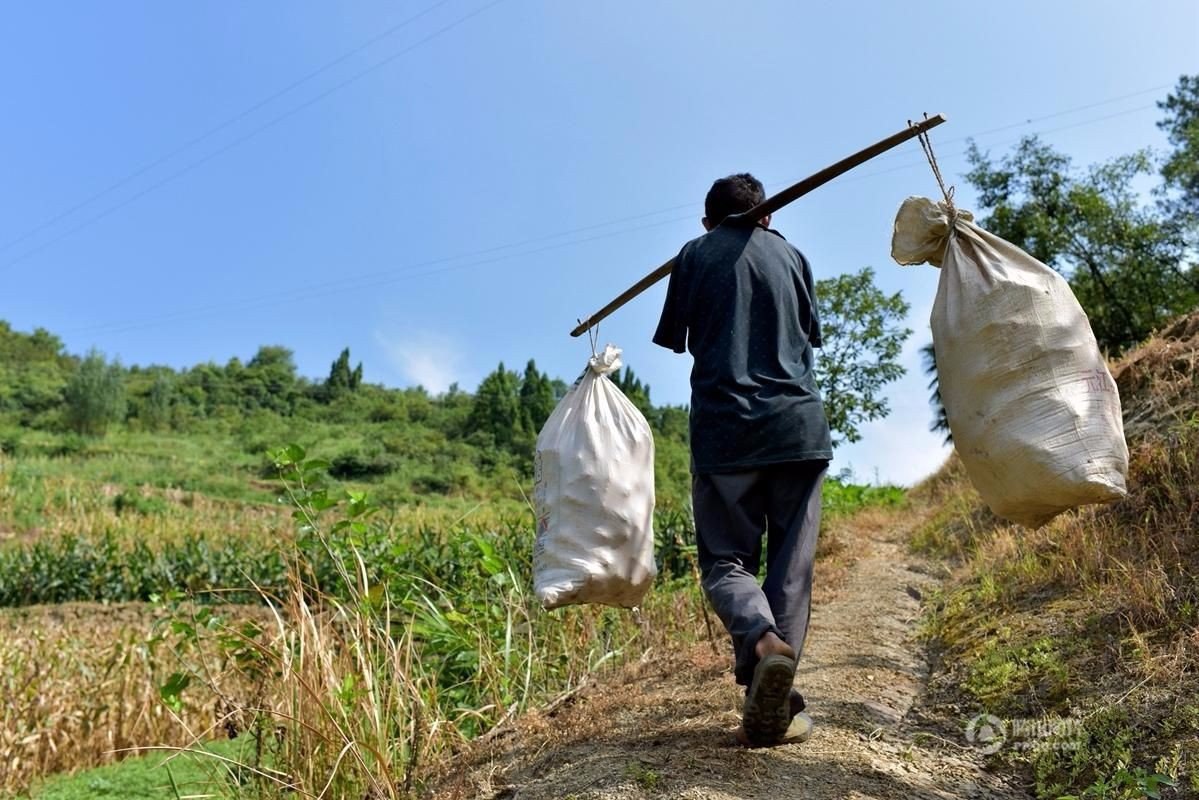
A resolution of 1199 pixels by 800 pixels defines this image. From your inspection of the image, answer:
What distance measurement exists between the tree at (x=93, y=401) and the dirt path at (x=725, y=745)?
36679 millimetres

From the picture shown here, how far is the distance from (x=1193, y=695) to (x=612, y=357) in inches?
78.6

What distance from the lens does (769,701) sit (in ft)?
6.82

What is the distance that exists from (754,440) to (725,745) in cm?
84

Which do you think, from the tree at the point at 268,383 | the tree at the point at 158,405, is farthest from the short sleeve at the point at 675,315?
the tree at the point at 268,383

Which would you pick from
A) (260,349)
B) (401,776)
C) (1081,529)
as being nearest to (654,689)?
(401,776)

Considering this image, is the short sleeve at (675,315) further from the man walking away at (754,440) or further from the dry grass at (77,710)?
the dry grass at (77,710)

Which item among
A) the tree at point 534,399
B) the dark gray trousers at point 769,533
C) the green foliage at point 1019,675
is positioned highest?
the tree at point 534,399

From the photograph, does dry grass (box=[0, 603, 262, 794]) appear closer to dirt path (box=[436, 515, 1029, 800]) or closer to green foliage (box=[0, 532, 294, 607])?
dirt path (box=[436, 515, 1029, 800])

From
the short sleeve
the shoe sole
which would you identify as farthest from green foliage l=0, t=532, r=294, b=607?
the shoe sole

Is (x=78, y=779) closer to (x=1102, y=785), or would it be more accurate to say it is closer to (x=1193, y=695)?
(x=1102, y=785)

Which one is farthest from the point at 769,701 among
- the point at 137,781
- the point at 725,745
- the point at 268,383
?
the point at 268,383

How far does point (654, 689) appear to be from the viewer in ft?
10.7

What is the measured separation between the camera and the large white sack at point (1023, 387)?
6.83 feet

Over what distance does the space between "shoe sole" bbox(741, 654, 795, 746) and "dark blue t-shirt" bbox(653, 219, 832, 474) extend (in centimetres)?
55
